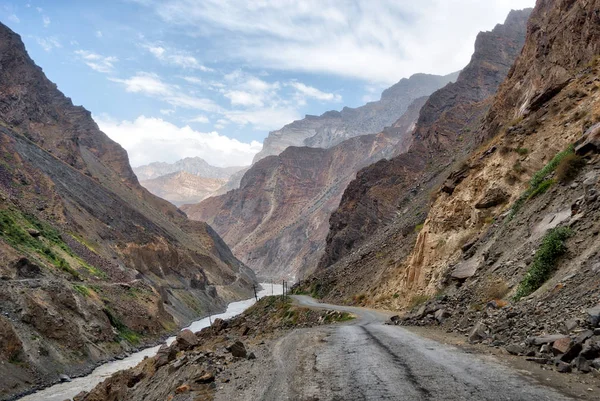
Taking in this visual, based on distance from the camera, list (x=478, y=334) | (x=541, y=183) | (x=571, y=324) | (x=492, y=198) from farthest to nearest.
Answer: (x=492, y=198), (x=541, y=183), (x=478, y=334), (x=571, y=324)

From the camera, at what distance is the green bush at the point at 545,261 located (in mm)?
13477

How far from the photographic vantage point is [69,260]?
5031 centimetres

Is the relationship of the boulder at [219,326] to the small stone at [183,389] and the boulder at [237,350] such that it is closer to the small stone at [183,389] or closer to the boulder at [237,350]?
the boulder at [237,350]

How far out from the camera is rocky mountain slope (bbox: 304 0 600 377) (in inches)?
427

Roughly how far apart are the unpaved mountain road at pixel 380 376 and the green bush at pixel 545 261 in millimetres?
3400

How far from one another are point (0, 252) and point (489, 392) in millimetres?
38825

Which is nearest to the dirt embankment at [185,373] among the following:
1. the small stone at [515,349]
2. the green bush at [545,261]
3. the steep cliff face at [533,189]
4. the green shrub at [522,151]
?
the small stone at [515,349]

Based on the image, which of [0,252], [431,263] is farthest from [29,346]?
[431,263]

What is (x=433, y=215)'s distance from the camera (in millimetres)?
34000

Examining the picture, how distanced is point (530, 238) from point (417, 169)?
260ft

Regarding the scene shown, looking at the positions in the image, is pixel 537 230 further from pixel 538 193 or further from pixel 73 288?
pixel 73 288

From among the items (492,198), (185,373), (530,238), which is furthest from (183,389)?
(492,198)

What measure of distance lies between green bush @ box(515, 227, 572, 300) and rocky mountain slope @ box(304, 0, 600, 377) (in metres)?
0.03

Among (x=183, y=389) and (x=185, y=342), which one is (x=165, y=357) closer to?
(x=185, y=342)
